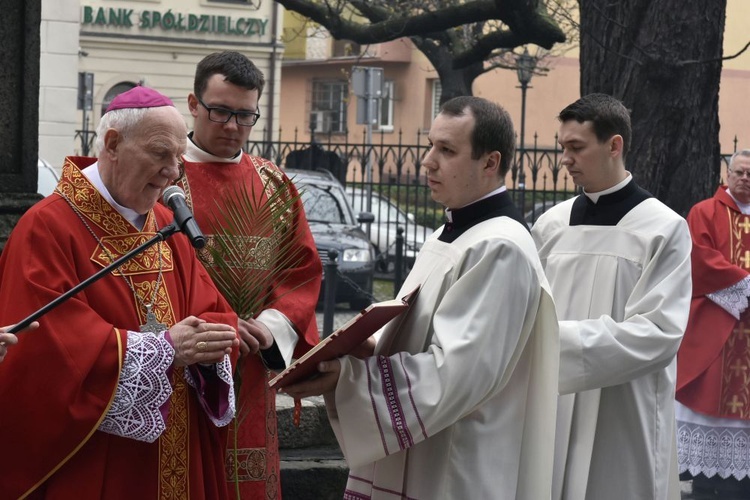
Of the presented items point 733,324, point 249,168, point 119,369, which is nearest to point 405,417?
point 119,369

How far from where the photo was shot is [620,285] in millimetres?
4785

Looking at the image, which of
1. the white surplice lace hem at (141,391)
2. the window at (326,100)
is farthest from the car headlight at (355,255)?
the window at (326,100)

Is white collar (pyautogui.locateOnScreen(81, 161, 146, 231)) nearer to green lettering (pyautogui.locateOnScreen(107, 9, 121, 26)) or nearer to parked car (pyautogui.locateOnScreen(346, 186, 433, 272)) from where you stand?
parked car (pyautogui.locateOnScreen(346, 186, 433, 272))

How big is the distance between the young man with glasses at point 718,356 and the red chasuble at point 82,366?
527 centimetres

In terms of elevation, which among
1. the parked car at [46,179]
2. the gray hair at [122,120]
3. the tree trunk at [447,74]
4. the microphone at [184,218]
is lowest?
the parked car at [46,179]

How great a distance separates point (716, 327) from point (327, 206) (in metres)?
7.60

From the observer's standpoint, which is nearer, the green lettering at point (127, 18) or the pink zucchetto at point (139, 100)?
the pink zucchetto at point (139, 100)

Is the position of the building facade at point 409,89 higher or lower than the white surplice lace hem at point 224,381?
higher

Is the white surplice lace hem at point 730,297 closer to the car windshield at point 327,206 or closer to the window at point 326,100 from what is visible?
the car windshield at point 327,206

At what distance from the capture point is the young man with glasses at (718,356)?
335 inches

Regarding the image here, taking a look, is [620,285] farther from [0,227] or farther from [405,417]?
[0,227]

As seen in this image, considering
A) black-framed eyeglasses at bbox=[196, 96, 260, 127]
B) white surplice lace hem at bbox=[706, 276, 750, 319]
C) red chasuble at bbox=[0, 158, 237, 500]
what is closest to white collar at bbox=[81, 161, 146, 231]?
red chasuble at bbox=[0, 158, 237, 500]

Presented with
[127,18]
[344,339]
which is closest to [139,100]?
[344,339]

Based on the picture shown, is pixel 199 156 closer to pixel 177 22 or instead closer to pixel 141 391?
pixel 141 391
